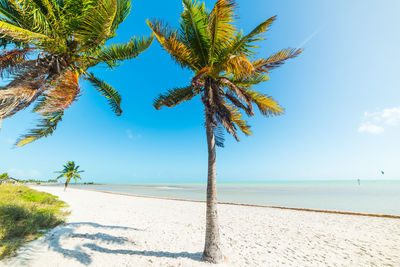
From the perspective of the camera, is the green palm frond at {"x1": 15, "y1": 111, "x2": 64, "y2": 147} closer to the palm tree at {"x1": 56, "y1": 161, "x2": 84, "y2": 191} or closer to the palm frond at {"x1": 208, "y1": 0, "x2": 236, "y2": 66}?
the palm frond at {"x1": 208, "y1": 0, "x2": 236, "y2": 66}

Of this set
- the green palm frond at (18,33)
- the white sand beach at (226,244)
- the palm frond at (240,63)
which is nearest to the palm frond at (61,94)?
the green palm frond at (18,33)

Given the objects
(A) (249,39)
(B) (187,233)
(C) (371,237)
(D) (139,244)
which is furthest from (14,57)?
(C) (371,237)

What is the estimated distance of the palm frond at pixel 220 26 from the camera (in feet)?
14.2

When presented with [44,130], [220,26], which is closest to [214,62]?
[220,26]

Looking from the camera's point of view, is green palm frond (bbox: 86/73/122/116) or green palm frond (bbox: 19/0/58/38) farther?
green palm frond (bbox: 86/73/122/116)

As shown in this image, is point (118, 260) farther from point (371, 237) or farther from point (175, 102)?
point (371, 237)

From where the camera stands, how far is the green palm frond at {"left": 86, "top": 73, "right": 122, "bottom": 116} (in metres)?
6.50

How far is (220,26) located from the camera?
4840mm

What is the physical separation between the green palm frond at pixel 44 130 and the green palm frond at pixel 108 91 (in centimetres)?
165

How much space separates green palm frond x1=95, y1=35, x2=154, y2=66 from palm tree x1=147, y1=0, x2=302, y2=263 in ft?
3.27

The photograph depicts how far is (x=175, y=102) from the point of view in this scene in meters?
6.45

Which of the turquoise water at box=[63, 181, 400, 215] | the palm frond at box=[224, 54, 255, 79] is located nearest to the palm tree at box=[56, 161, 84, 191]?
the turquoise water at box=[63, 181, 400, 215]

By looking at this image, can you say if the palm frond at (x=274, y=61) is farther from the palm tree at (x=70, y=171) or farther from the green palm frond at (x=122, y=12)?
the palm tree at (x=70, y=171)

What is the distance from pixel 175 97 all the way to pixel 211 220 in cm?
466
